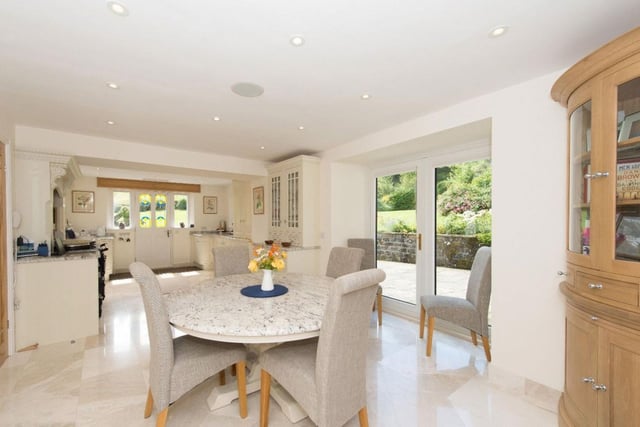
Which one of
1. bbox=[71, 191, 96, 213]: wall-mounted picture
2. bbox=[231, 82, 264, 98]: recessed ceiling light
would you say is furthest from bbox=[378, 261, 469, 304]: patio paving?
bbox=[71, 191, 96, 213]: wall-mounted picture

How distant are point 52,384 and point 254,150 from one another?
320 cm

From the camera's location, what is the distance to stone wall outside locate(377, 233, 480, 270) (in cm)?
311

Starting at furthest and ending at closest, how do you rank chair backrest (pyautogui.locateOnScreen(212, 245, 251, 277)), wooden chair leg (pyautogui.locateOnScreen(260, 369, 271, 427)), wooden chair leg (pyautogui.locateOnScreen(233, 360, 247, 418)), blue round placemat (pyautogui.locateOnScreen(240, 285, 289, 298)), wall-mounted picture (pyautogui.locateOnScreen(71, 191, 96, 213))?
1. wall-mounted picture (pyautogui.locateOnScreen(71, 191, 96, 213))
2. chair backrest (pyautogui.locateOnScreen(212, 245, 251, 277))
3. blue round placemat (pyautogui.locateOnScreen(240, 285, 289, 298))
4. wooden chair leg (pyautogui.locateOnScreen(233, 360, 247, 418))
5. wooden chair leg (pyautogui.locateOnScreen(260, 369, 271, 427))

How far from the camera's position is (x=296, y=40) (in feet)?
5.20

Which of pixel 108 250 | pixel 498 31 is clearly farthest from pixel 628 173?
pixel 108 250

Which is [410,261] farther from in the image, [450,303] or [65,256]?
[65,256]

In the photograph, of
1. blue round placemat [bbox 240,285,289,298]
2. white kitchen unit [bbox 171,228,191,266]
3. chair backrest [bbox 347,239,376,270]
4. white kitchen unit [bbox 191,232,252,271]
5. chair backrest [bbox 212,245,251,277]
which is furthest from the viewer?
white kitchen unit [bbox 171,228,191,266]

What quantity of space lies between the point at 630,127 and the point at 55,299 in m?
4.82

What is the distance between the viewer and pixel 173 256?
7.28 m

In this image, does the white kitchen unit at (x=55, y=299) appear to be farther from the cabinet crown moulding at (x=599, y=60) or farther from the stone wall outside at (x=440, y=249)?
the cabinet crown moulding at (x=599, y=60)

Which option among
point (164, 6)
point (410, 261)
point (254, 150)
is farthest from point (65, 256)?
point (410, 261)

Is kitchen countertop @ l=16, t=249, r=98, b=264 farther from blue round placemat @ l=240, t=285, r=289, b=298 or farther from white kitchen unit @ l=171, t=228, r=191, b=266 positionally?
white kitchen unit @ l=171, t=228, r=191, b=266

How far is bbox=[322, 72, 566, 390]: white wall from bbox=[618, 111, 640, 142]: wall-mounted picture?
0.54 meters

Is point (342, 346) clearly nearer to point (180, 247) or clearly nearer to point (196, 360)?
point (196, 360)
